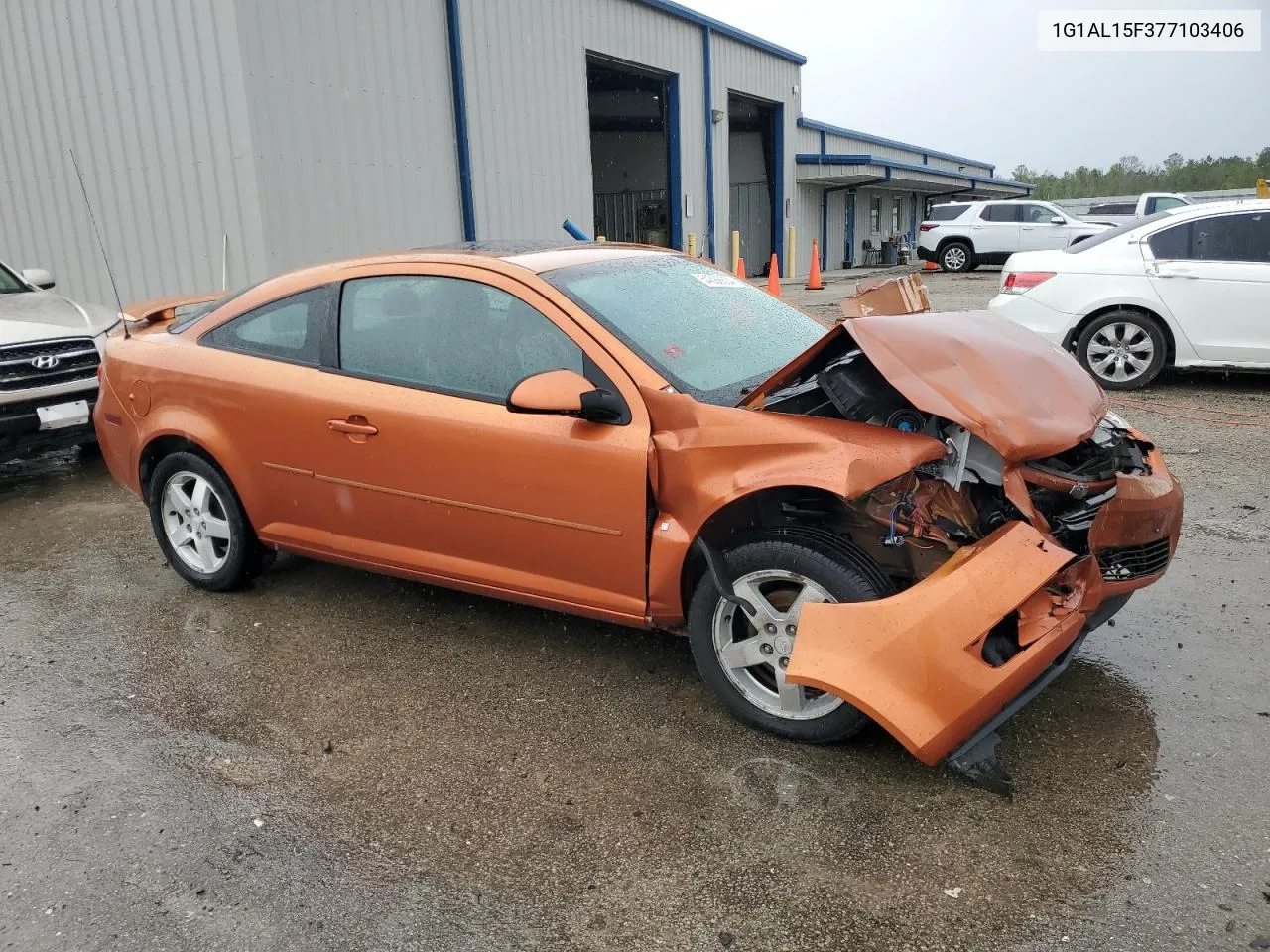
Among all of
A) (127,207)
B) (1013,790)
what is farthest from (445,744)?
(127,207)

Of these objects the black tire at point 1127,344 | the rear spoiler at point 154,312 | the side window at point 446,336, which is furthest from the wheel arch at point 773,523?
the black tire at point 1127,344

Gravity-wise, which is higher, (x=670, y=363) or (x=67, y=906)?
(x=670, y=363)

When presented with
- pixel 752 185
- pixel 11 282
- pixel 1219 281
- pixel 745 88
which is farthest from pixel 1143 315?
pixel 752 185

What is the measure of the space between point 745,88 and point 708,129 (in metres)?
2.53

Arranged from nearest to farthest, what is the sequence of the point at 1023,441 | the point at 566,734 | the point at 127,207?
the point at 1023,441 < the point at 566,734 < the point at 127,207

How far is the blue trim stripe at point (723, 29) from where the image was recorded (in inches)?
639

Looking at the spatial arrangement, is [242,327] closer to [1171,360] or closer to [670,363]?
[670,363]

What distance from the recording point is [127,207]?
388 inches

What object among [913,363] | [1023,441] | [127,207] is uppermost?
[127,207]

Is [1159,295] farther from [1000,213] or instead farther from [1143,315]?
[1000,213]

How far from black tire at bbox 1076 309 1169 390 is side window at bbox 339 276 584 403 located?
5982 mm

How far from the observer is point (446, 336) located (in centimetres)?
355

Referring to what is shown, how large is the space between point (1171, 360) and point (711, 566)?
657 cm

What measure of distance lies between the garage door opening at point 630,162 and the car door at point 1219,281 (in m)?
14.0
